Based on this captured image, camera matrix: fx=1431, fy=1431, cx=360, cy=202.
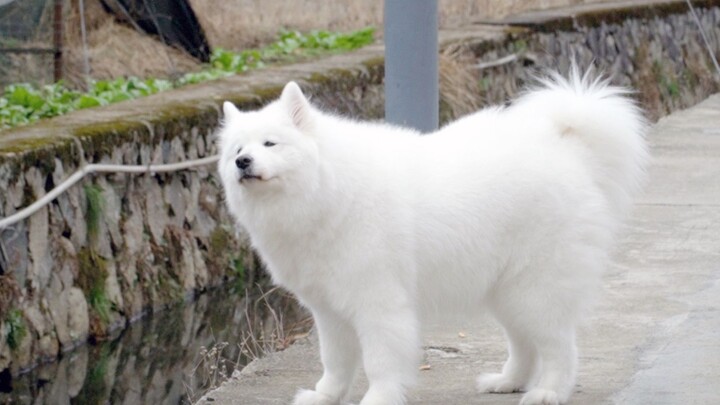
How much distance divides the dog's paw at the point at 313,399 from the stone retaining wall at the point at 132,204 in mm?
2743

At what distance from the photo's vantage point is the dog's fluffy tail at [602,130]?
5500mm

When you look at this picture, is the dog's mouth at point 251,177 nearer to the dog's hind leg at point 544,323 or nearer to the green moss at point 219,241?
the dog's hind leg at point 544,323

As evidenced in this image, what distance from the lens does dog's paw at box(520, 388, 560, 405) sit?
17.1 ft

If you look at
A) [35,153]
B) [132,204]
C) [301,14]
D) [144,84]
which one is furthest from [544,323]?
[301,14]

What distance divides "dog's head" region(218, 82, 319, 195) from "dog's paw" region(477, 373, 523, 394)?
1184mm

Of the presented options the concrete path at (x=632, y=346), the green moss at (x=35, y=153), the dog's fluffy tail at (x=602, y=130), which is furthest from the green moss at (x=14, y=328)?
the dog's fluffy tail at (x=602, y=130)

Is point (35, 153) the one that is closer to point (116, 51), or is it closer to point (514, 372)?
point (514, 372)

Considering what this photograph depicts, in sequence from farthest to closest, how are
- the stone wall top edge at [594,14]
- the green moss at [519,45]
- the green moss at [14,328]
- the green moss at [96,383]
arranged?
the stone wall top edge at [594,14]
the green moss at [519,45]
the green moss at [14,328]
the green moss at [96,383]

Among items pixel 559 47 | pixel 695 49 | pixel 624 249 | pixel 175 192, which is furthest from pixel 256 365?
pixel 695 49

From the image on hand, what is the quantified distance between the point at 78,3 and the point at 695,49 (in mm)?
7732

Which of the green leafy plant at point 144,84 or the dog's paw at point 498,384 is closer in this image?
the dog's paw at point 498,384

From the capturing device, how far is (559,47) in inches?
566

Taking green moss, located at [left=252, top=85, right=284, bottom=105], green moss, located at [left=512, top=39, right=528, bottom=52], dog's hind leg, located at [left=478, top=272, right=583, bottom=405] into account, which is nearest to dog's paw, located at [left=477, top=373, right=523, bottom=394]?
dog's hind leg, located at [left=478, top=272, right=583, bottom=405]

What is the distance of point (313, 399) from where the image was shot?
5.29 meters
